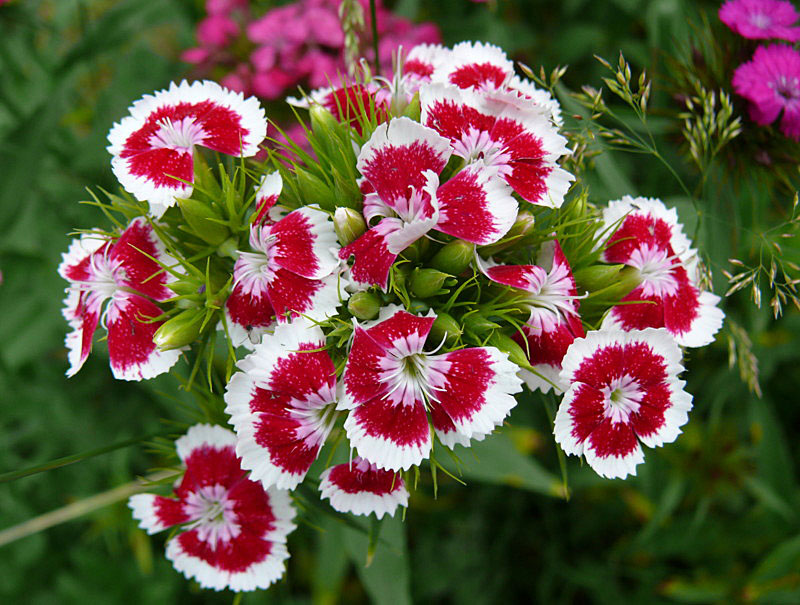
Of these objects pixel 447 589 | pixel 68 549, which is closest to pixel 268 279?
pixel 447 589

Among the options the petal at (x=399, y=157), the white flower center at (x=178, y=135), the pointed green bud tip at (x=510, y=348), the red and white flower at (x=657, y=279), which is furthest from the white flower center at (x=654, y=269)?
the white flower center at (x=178, y=135)

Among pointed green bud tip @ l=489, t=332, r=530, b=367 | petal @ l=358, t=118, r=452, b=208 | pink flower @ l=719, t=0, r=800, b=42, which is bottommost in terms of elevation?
pointed green bud tip @ l=489, t=332, r=530, b=367

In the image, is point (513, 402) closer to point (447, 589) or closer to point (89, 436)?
point (447, 589)

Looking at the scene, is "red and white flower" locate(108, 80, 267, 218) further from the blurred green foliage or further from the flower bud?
the blurred green foliage

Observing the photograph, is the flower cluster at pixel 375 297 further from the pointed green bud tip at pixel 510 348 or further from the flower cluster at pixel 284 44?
the flower cluster at pixel 284 44

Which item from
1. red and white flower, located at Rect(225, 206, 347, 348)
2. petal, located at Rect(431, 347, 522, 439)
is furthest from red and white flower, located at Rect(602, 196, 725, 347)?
red and white flower, located at Rect(225, 206, 347, 348)
